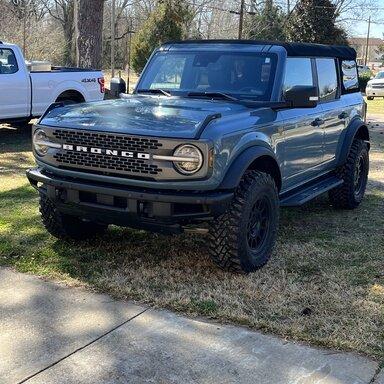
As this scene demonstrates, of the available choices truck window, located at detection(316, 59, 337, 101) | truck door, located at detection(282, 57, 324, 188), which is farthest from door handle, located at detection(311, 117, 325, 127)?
truck window, located at detection(316, 59, 337, 101)

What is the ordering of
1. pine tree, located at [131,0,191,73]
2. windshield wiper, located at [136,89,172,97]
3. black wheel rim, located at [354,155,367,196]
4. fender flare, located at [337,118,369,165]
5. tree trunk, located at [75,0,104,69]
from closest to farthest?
windshield wiper, located at [136,89,172,97] < fender flare, located at [337,118,369,165] < black wheel rim, located at [354,155,367,196] < tree trunk, located at [75,0,104,69] < pine tree, located at [131,0,191,73]

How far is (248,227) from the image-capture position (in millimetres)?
4414

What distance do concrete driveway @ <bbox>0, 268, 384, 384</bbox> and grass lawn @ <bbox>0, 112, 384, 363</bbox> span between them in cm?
18

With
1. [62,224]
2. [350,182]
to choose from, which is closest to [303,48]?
[350,182]

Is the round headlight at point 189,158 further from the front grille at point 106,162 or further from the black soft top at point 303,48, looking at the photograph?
the black soft top at point 303,48

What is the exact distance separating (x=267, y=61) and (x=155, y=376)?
124 inches

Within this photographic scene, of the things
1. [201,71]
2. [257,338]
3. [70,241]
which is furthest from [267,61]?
[257,338]

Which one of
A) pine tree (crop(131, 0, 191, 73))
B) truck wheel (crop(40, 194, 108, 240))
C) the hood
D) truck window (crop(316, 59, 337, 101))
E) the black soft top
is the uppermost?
pine tree (crop(131, 0, 191, 73))

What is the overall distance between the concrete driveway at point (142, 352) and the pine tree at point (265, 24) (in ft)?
122

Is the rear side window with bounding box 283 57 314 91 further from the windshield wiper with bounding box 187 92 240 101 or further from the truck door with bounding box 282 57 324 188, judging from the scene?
the windshield wiper with bounding box 187 92 240 101

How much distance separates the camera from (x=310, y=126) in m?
5.48

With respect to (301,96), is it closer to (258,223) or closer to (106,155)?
(258,223)

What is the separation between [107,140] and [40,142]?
71 cm

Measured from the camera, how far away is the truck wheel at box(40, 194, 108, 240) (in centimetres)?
480
